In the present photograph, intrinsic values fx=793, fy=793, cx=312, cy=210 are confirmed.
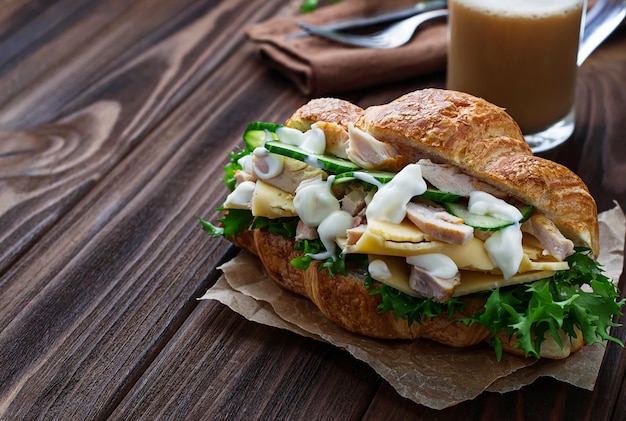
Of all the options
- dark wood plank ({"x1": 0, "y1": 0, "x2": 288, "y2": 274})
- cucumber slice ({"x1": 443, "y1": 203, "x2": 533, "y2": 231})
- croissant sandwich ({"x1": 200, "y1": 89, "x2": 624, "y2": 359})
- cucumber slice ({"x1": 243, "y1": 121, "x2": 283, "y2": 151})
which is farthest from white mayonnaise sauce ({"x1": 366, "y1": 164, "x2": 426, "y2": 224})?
dark wood plank ({"x1": 0, "y1": 0, "x2": 288, "y2": 274})

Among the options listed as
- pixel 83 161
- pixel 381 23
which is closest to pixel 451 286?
pixel 83 161

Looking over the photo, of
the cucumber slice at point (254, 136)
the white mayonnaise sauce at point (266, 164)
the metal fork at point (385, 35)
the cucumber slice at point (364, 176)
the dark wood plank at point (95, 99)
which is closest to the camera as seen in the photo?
the cucumber slice at point (364, 176)

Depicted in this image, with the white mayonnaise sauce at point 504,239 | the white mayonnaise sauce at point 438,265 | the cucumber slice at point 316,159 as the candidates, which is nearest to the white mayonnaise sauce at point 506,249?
the white mayonnaise sauce at point 504,239

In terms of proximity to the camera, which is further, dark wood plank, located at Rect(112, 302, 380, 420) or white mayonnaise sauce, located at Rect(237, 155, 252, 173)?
white mayonnaise sauce, located at Rect(237, 155, 252, 173)

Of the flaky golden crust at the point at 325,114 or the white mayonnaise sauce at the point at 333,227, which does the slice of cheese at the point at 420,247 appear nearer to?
the white mayonnaise sauce at the point at 333,227

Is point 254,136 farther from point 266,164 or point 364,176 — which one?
point 364,176

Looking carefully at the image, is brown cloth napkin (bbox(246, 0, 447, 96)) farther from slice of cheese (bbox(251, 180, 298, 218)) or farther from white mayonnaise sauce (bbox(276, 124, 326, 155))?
slice of cheese (bbox(251, 180, 298, 218))
